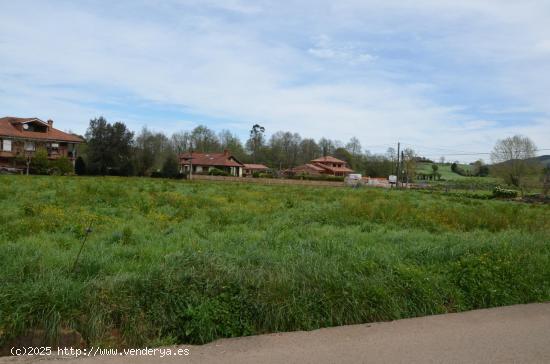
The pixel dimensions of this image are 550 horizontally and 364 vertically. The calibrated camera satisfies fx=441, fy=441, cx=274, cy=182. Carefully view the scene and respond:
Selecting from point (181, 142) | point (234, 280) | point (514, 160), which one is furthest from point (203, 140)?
point (234, 280)

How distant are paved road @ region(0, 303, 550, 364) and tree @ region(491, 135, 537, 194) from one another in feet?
224

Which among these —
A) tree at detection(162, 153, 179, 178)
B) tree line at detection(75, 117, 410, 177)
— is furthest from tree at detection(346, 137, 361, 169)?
tree at detection(162, 153, 179, 178)

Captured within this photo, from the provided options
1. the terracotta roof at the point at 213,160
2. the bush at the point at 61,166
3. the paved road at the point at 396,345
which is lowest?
the paved road at the point at 396,345

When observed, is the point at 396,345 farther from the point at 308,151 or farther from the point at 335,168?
the point at 308,151

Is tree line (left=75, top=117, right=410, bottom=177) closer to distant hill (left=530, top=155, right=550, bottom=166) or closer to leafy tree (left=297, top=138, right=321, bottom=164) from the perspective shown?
leafy tree (left=297, top=138, right=321, bottom=164)

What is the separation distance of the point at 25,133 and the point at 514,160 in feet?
236

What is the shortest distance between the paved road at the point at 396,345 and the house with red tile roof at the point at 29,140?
5649 centimetres

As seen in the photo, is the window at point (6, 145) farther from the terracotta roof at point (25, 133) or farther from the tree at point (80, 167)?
the tree at point (80, 167)

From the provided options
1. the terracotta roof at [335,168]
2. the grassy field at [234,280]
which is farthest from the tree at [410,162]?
the grassy field at [234,280]

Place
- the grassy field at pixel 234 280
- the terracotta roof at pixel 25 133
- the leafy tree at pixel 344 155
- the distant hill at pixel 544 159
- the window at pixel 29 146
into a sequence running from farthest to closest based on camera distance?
the leafy tree at pixel 344 155 < the distant hill at pixel 544 159 < the window at pixel 29 146 < the terracotta roof at pixel 25 133 < the grassy field at pixel 234 280

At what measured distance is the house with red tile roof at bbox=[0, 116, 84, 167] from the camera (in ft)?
182

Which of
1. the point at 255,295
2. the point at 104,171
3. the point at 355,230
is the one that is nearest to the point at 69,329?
the point at 255,295

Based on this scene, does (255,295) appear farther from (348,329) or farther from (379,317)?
(379,317)

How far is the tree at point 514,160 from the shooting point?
67.1 m
